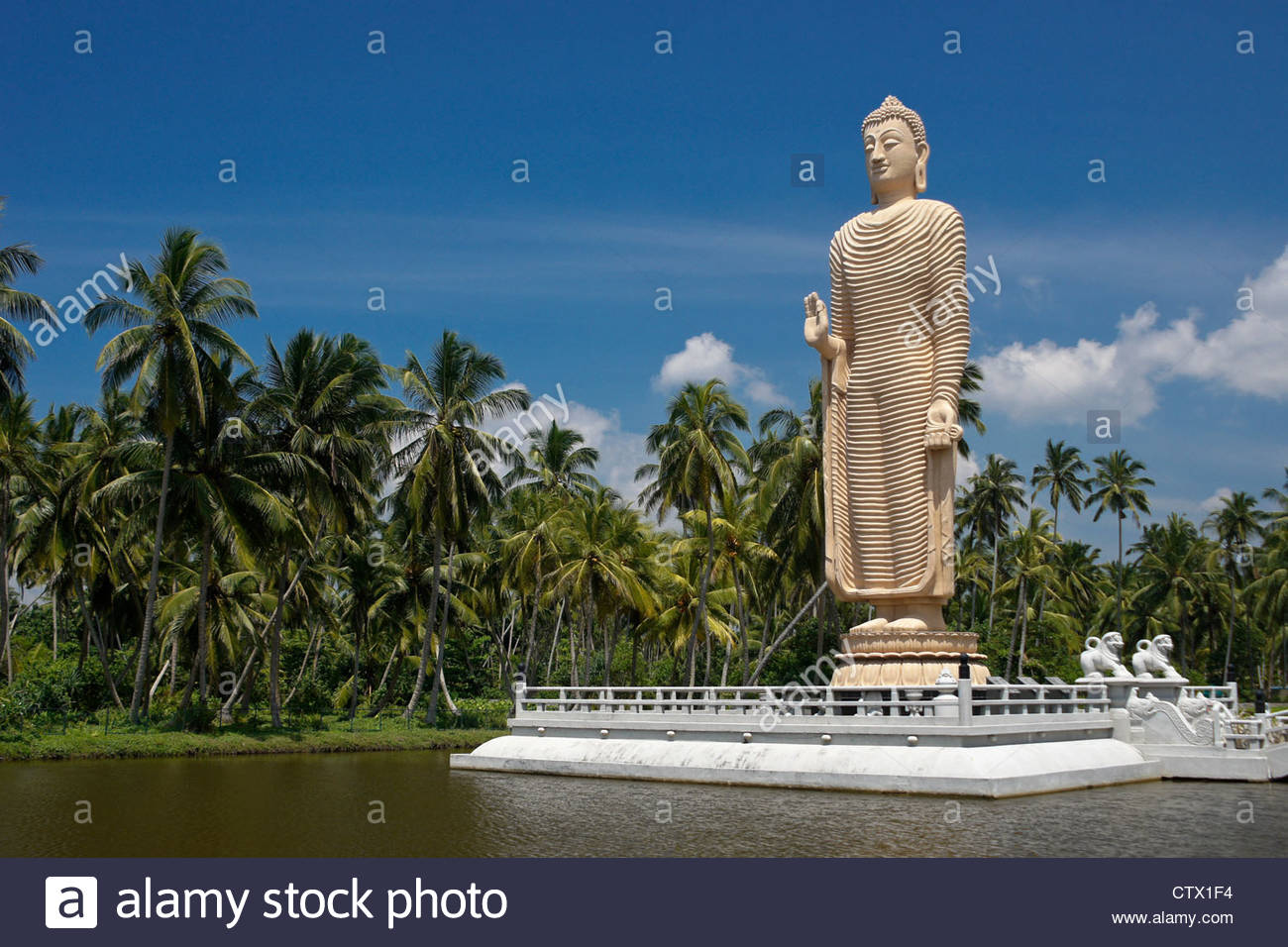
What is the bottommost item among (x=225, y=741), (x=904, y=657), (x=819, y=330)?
(x=225, y=741)

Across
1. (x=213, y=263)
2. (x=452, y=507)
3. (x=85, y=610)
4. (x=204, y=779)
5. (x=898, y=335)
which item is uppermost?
(x=213, y=263)

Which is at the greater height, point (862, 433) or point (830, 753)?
point (862, 433)

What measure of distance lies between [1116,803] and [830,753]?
5.02 metres

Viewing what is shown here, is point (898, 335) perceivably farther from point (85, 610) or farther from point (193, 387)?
point (85, 610)

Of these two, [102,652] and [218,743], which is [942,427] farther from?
[102,652]

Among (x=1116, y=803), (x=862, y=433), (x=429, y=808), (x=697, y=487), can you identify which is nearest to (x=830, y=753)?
(x=1116, y=803)

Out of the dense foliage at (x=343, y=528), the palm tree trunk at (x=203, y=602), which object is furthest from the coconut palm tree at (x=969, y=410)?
the palm tree trunk at (x=203, y=602)

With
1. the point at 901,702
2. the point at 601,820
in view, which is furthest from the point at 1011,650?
the point at 601,820

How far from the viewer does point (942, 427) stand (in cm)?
2695

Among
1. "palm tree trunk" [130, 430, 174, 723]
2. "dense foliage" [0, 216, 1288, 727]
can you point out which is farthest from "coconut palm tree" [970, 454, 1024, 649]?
"palm tree trunk" [130, 430, 174, 723]

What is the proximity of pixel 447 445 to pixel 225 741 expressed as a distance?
A: 11.4m

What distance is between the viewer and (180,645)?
1848 inches

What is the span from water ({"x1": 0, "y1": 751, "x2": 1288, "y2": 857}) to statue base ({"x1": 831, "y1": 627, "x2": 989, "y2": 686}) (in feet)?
17.2

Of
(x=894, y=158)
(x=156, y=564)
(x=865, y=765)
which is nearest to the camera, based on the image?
(x=865, y=765)
